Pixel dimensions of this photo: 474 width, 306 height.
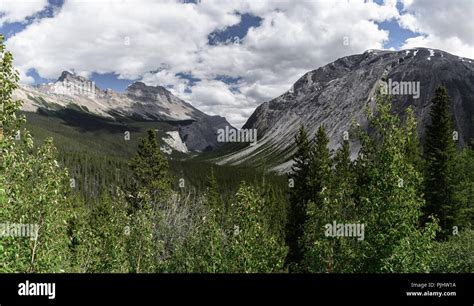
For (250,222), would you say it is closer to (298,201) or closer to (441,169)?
(298,201)

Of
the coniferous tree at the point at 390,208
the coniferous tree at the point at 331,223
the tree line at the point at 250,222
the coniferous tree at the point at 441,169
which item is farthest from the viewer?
the coniferous tree at the point at 441,169

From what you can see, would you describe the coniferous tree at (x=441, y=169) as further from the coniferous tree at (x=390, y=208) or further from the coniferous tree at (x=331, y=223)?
the coniferous tree at (x=390, y=208)

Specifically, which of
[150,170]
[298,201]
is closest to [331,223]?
[298,201]

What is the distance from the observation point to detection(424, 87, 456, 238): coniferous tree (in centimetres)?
4569

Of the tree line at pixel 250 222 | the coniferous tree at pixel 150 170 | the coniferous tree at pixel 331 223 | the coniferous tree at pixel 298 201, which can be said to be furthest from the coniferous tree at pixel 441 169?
the coniferous tree at pixel 331 223

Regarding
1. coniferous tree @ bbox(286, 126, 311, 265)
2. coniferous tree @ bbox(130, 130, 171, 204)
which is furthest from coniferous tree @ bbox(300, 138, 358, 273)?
coniferous tree @ bbox(130, 130, 171, 204)

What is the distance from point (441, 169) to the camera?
4581 cm

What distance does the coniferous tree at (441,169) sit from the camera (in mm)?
45688

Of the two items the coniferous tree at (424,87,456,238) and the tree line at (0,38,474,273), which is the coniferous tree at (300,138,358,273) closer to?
the tree line at (0,38,474,273)

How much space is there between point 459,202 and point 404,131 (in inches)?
1525
